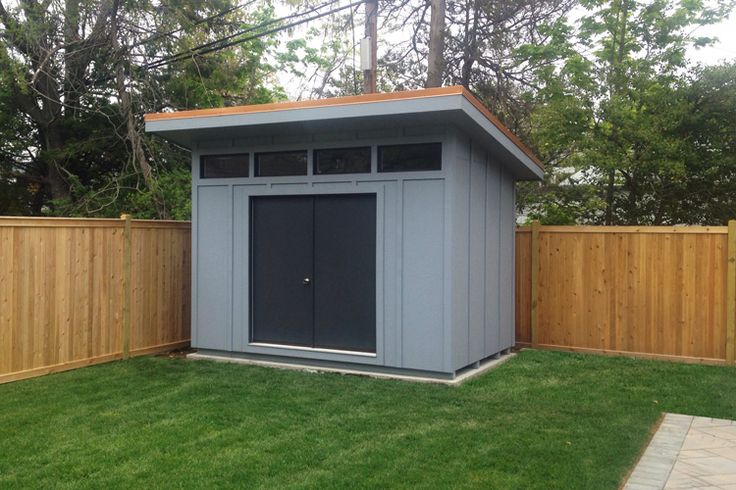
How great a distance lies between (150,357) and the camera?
27.5 feet

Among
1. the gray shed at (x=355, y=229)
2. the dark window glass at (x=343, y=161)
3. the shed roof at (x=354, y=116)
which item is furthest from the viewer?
the dark window glass at (x=343, y=161)

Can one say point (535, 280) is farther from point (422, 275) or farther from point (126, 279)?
point (126, 279)

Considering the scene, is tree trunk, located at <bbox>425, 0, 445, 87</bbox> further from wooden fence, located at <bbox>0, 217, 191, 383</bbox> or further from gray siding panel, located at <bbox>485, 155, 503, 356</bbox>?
wooden fence, located at <bbox>0, 217, 191, 383</bbox>

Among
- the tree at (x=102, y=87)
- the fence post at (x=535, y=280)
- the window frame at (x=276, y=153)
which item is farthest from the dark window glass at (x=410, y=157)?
the tree at (x=102, y=87)

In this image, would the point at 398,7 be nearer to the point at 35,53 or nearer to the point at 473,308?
the point at 35,53

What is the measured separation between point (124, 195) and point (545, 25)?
361 inches

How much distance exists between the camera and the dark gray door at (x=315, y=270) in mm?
7508

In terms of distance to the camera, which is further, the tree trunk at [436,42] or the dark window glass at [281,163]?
the tree trunk at [436,42]

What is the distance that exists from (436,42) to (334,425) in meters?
9.74

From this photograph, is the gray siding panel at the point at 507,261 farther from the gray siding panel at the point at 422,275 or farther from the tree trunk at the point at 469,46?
A: the tree trunk at the point at 469,46

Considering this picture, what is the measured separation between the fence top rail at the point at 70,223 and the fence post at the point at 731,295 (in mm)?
7051

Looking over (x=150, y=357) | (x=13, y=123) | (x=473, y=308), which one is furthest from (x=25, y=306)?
(x=13, y=123)

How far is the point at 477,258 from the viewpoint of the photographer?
7.69 meters

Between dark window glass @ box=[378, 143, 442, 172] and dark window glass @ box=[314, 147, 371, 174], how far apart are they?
0.20 metres
